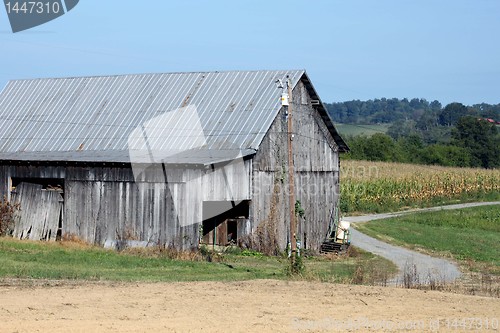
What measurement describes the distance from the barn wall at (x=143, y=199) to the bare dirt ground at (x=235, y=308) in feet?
27.0

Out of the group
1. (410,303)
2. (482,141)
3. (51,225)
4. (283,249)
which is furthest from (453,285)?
(482,141)

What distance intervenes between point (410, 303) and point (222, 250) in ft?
43.1

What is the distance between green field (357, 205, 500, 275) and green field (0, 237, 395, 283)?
480 cm

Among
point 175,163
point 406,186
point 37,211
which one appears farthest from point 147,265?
point 406,186

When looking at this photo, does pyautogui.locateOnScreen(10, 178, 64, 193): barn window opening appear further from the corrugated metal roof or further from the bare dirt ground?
the bare dirt ground

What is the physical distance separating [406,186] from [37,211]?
33939 millimetres

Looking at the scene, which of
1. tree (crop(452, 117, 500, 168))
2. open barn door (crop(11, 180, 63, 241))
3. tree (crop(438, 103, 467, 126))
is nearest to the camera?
open barn door (crop(11, 180, 63, 241))

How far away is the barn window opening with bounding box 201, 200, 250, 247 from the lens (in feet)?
108

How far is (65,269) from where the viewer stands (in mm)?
24734

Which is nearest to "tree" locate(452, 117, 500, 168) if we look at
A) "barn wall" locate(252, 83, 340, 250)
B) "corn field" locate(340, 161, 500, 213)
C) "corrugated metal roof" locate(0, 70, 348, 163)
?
"corn field" locate(340, 161, 500, 213)

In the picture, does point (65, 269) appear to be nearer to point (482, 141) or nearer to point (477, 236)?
point (477, 236)

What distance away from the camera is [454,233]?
46.0 meters

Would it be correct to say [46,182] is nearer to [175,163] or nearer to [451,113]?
[175,163]

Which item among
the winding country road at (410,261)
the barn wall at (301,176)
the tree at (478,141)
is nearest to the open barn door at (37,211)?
the barn wall at (301,176)
